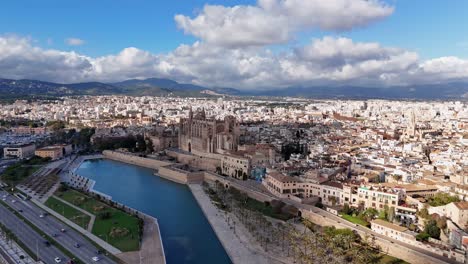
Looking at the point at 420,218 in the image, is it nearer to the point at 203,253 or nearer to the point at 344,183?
the point at 344,183

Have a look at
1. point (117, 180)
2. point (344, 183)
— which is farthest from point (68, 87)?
point (344, 183)

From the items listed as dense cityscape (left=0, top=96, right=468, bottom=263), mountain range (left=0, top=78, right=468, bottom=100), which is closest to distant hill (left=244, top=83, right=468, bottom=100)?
mountain range (left=0, top=78, right=468, bottom=100)

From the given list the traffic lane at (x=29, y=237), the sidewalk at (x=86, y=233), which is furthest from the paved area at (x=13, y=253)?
the sidewalk at (x=86, y=233)

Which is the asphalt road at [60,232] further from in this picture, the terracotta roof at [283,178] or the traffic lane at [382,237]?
the terracotta roof at [283,178]

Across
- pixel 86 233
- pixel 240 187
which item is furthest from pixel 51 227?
pixel 240 187

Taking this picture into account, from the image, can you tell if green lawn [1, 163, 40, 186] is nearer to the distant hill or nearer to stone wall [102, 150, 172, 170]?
stone wall [102, 150, 172, 170]

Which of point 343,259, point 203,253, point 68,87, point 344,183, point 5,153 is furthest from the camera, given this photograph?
point 68,87
